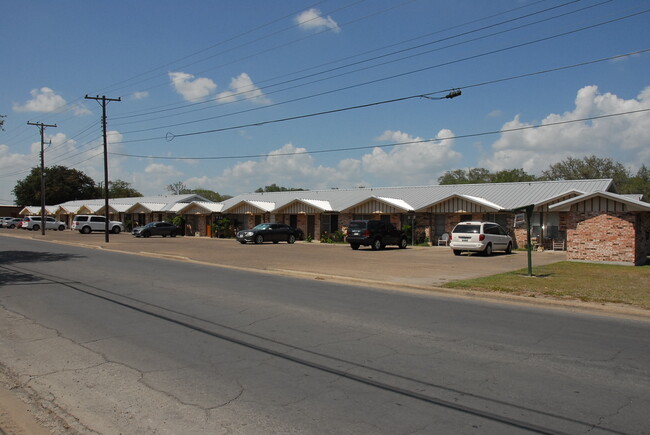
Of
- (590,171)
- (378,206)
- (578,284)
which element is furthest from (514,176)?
(578,284)

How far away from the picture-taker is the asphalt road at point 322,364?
15.1ft

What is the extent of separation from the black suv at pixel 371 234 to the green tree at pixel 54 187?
84652 mm

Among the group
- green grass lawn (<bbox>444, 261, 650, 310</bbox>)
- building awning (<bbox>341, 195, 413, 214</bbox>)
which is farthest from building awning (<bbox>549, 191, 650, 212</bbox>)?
building awning (<bbox>341, 195, 413, 214</bbox>)

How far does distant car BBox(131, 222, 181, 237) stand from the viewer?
48969mm

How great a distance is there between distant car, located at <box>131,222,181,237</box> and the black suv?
84.7 feet

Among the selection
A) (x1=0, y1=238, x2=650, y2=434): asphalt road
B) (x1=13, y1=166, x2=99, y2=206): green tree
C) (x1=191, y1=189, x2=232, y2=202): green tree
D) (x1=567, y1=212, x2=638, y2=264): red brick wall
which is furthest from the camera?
(x1=191, y1=189, x2=232, y2=202): green tree

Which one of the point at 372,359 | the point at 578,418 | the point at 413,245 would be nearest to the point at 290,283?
the point at 372,359

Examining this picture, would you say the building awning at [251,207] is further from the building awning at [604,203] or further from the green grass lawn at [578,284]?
the green grass lawn at [578,284]

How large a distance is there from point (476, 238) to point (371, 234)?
6961 millimetres

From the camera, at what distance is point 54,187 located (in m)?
96.8

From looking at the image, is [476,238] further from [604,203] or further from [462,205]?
[462,205]

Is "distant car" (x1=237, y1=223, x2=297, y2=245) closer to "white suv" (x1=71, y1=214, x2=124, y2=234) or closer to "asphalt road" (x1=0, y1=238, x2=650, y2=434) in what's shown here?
"white suv" (x1=71, y1=214, x2=124, y2=234)

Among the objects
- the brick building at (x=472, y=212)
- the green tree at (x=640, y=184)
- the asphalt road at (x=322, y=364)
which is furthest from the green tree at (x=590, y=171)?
the asphalt road at (x=322, y=364)

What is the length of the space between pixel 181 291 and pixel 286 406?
820 centimetres
